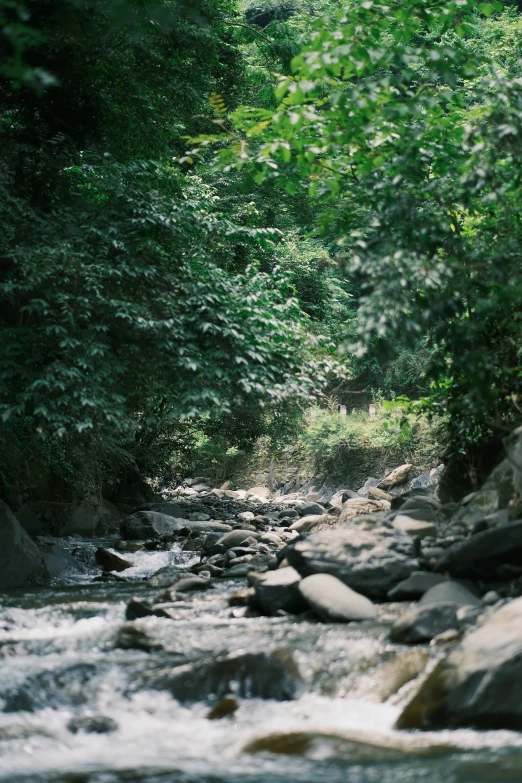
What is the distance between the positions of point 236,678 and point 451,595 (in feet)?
5.08

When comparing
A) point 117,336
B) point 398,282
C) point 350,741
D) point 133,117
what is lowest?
point 350,741

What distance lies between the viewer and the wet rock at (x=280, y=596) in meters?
5.50

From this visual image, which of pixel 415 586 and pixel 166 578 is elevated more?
pixel 415 586

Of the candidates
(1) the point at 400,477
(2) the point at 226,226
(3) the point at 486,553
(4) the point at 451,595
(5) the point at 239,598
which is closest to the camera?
(4) the point at 451,595

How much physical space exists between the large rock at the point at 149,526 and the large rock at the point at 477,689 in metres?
8.69

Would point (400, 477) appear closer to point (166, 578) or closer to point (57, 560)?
point (57, 560)

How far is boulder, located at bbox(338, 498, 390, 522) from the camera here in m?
9.77

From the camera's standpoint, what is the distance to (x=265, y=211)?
18.4 meters

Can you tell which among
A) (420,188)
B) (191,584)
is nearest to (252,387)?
(191,584)

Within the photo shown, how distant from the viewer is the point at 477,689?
11.0ft

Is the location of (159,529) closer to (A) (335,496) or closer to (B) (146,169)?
(B) (146,169)

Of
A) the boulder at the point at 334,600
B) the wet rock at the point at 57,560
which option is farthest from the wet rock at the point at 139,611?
the wet rock at the point at 57,560

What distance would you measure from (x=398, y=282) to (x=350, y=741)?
2.65m

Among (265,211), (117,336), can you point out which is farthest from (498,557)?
(265,211)
